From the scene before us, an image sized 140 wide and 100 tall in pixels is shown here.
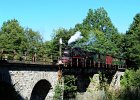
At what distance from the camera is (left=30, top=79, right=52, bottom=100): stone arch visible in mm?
33487

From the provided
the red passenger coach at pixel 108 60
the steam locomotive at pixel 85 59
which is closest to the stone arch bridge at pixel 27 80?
the steam locomotive at pixel 85 59

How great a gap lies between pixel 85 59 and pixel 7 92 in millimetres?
16193

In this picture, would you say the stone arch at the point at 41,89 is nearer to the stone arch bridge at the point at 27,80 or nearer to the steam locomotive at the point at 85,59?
the stone arch bridge at the point at 27,80

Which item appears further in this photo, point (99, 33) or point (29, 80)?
point (99, 33)

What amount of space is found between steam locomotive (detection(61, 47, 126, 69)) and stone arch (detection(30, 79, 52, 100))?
9.02ft

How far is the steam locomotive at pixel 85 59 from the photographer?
37391 mm

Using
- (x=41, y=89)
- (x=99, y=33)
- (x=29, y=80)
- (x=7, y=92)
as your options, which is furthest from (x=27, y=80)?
(x=99, y=33)

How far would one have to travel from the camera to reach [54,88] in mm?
34312

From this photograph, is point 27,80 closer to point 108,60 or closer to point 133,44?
point 108,60

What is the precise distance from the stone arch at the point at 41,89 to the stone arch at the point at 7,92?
5.27 metres

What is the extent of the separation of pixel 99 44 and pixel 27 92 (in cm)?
3899

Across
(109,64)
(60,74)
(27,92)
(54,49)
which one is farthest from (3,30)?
(27,92)

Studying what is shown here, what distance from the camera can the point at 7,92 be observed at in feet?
89.3

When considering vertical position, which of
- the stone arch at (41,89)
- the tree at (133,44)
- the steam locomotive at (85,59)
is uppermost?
the tree at (133,44)
